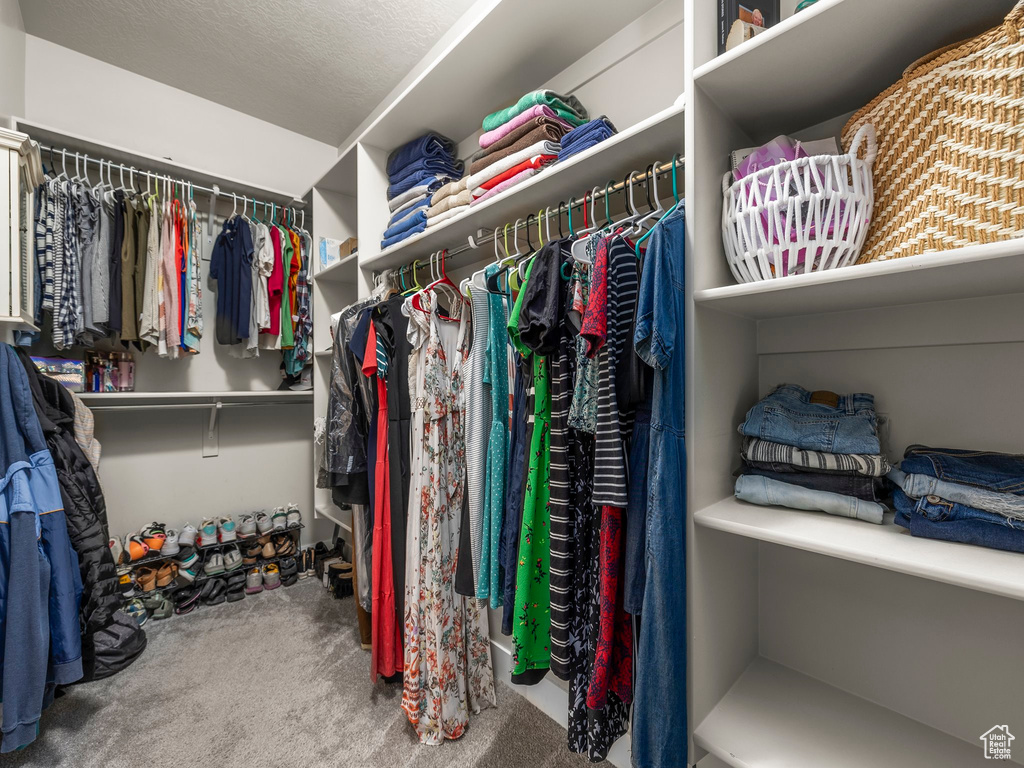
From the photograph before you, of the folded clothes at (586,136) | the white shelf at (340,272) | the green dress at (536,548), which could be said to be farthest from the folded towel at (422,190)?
the green dress at (536,548)

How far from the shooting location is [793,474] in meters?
0.90

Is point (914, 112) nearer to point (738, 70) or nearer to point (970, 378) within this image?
point (738, 70)

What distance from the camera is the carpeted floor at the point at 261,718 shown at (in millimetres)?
1327

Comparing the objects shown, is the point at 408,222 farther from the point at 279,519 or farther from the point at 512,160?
the point at 279,519

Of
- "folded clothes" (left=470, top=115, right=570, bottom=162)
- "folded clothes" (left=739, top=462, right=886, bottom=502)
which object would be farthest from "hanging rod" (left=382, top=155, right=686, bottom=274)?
"folded clothes" (left=739, top=462, right=886, bottom=502)

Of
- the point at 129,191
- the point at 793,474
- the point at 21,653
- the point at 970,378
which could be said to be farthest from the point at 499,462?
the point at 129,191

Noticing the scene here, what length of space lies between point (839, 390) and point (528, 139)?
1130mm

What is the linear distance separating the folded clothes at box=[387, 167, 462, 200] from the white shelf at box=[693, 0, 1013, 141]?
4.19 feet

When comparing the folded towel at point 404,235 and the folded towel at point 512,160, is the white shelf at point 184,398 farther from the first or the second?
the folded towel at point 512,160

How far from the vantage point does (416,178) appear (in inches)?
76.3

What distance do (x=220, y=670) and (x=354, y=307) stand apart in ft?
5.16

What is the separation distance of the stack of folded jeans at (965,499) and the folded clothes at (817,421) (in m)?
0.09

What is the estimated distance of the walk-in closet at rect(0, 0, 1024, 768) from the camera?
784 millimetres

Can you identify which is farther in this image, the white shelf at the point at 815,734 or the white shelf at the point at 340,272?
the white shelf at the point at 340,272
